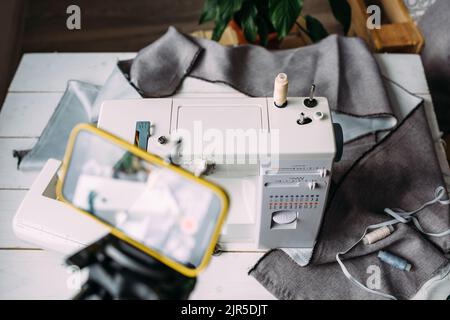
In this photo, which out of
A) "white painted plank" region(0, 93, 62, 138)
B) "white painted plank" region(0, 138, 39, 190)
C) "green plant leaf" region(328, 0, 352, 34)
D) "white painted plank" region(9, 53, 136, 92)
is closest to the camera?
"white painted plank" region(0, 138, 39, 190)

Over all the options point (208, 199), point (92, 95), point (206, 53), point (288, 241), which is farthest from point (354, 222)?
point (92, 95)

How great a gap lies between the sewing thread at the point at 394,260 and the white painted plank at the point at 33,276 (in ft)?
2.68

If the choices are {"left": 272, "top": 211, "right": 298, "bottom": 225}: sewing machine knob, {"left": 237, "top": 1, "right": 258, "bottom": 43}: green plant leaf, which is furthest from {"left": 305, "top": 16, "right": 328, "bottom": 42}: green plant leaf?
{"left": 272, "top": 211, "right": 298, "bottom": 225}: sewing machine knob

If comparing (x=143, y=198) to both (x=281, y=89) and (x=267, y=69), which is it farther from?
(x=267, y=69)

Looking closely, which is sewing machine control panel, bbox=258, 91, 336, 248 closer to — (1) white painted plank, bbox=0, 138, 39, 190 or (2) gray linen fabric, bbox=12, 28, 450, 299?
(2) gray linen fabric, bbox=12, 28, 450, 299

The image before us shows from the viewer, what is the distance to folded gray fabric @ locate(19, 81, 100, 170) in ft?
4.66

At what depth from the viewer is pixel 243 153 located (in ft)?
3.55

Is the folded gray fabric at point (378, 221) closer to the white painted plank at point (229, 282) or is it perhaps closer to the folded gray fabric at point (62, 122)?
the white painted plank at point (229, 282)

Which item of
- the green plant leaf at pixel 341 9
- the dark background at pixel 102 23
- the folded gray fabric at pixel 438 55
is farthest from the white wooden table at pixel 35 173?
the dark background at pixel 102 23

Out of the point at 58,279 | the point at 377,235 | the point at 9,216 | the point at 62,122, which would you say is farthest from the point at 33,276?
the point at 377,235

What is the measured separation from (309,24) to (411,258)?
1.12 m

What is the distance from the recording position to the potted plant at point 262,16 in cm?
166

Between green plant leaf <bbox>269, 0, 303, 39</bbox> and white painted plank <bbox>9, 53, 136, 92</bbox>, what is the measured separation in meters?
0.53
